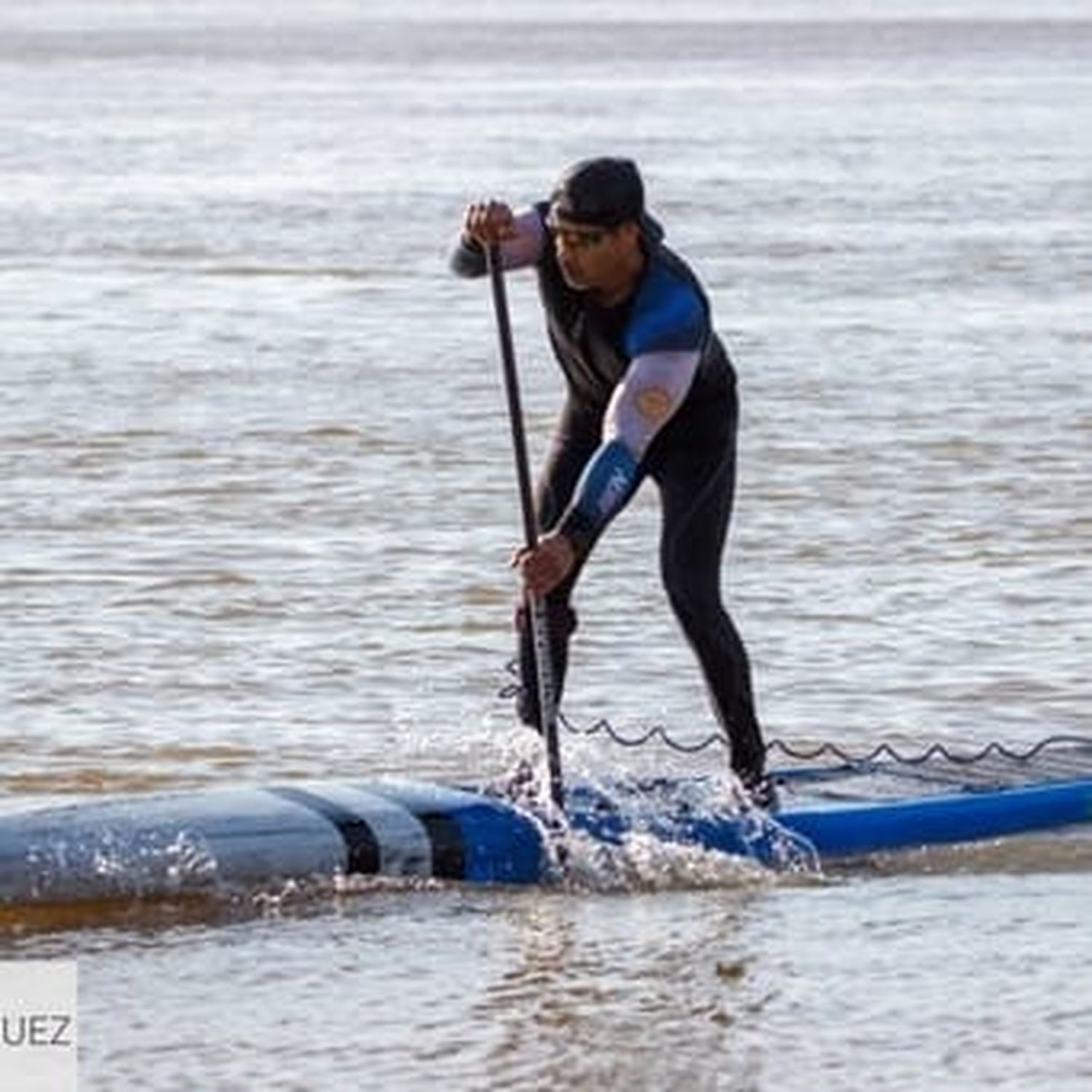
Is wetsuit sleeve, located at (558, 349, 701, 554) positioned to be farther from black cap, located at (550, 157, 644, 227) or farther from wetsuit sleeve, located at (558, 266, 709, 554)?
black cap, located at (550, 157, 644, 227)

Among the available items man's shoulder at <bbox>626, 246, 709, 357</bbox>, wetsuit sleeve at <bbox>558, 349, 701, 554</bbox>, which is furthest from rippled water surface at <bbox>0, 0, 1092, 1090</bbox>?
man's shoulder at <bbox>626, 246, 709, 357</bbox>

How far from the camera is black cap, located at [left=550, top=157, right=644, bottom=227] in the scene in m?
10.7

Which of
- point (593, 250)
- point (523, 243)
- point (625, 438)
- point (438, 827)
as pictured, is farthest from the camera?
point (523, 243)

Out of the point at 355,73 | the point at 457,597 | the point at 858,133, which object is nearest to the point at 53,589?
the point at 457,597

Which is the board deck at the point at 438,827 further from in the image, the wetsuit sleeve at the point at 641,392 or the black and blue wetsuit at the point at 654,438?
the wetsuit sleeve at the point at 641,392

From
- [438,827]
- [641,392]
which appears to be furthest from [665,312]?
[438,827]

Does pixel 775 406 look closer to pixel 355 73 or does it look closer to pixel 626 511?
pixel 626 511

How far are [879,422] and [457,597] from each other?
503cm

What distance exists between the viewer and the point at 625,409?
35.0 ft
